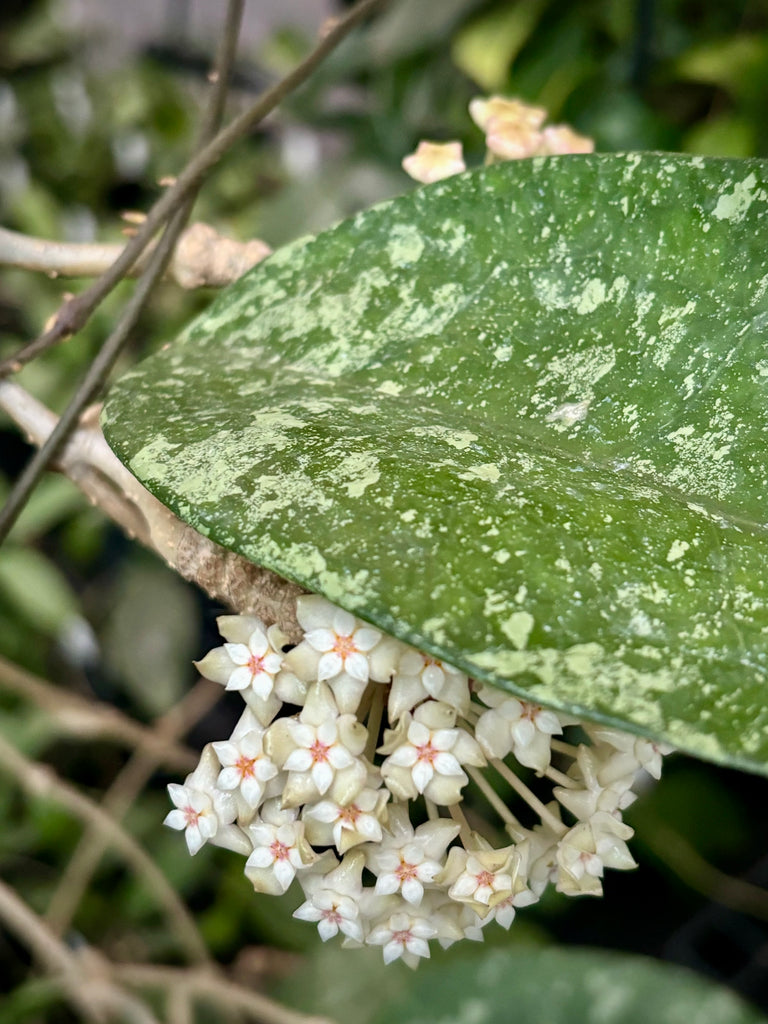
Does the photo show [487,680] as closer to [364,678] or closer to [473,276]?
[364,678]

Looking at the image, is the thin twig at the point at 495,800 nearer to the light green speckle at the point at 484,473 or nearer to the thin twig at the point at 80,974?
the light green speckle at the point at 484,473

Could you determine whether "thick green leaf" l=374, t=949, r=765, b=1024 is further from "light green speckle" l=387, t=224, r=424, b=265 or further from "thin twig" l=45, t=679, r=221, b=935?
"light green speckle" l=387, t=224, r=424, b=265

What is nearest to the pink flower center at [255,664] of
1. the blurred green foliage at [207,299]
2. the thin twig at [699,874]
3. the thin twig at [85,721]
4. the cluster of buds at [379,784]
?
the cluster of buds at [379,784]

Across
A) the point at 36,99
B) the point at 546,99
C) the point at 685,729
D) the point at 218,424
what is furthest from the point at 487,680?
the point at 36,99

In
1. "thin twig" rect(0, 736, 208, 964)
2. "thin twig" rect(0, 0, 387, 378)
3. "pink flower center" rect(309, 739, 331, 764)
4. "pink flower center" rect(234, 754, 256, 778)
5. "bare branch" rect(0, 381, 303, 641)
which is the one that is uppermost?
"thin twig" rect(0, 0, 387, 378)

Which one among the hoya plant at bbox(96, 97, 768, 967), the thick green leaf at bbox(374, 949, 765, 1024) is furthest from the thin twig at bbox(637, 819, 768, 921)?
the hoya plant at bbox(96, 97, 768, 967)

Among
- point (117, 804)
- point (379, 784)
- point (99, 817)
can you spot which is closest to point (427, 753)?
point (379, 784)
